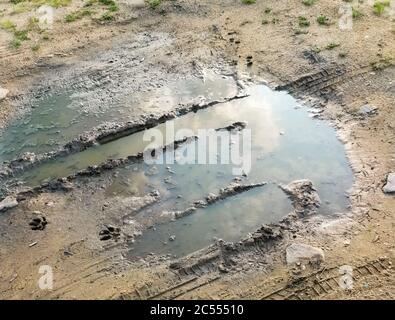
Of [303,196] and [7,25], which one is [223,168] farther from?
[7,25]

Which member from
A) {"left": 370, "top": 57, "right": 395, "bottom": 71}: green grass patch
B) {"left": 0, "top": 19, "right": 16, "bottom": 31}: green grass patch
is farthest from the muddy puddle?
{"left": 0, "top": 19, "right": 16, "bottom": 31}: green grass patch

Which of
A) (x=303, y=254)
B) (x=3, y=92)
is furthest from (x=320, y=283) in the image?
(x=3, y=92)

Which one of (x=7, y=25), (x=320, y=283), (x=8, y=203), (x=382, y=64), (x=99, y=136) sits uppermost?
(x=7, y=25)

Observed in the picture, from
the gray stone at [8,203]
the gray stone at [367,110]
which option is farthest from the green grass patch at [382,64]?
the gray stone at [8,203]

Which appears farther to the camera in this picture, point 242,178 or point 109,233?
point 242,178

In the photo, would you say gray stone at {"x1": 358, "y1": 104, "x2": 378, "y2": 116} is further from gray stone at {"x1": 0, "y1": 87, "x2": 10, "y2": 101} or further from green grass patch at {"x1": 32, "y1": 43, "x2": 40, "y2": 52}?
green grass patch at {"x1": 32, "y1": 43, "x2": 40, "y2": 52}
